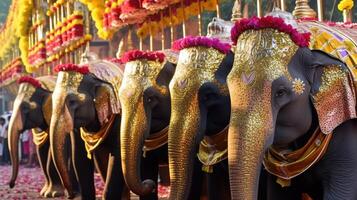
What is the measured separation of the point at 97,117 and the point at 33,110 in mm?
1881

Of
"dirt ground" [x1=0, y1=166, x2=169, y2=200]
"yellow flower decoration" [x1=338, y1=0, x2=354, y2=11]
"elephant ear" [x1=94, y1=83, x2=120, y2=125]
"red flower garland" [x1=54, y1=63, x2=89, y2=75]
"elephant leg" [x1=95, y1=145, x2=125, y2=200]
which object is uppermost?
"yellow flower decoration" [x1=338, y1=0, x2=354, y2=11]

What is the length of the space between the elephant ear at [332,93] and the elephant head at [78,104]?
10.4ft

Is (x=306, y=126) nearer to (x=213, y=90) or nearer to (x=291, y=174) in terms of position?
(x=291, y=174)

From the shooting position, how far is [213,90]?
4.71 metres

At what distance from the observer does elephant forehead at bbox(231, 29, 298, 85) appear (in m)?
3.77

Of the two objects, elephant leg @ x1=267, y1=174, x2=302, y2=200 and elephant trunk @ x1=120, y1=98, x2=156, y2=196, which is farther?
elephant trunk @ x1=120, y1=98, x2=156, y2=196

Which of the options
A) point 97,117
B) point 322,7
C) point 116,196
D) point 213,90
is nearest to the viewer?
point 213,90

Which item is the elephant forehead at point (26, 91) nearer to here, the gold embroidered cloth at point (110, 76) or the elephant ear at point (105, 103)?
the gold embroidered cloth at point (110, 76)

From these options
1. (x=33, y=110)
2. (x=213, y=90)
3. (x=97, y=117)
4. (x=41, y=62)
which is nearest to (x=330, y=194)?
(x=213, y=90)

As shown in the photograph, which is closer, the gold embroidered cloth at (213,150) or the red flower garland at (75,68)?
the gold embroidered cloth at (213,150)

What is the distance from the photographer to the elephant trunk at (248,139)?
137 inches

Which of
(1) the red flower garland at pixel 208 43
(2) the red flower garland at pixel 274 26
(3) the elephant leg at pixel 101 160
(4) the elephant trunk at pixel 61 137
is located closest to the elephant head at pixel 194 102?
(1) the red flower garland at pixel 208 43

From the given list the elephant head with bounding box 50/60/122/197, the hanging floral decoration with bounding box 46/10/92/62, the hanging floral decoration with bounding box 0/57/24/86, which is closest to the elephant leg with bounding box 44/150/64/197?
the elephant head with bounding box 50/60/122/197

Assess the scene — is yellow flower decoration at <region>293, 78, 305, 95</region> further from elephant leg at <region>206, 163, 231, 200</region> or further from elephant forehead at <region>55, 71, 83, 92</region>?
elephant forehead at <region>55, 71, 83, 92</region>
